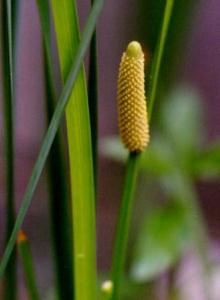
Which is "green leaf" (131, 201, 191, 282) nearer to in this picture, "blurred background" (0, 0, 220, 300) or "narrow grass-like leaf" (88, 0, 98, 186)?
"blurred background" (0, 0, 220, 300)

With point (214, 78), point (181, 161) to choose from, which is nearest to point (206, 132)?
point (214, 78)

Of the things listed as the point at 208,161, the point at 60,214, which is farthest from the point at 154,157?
the point at 60,214

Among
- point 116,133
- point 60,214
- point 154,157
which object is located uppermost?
point 60,214

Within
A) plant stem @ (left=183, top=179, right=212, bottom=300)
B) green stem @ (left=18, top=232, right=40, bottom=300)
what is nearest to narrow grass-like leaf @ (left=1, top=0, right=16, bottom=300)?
green stem @ (left=18, top=232, right=40, bottom=300)

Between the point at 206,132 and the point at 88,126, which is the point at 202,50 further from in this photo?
the point at 88,126

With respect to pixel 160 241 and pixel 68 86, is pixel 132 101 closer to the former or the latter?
pixel 68 86

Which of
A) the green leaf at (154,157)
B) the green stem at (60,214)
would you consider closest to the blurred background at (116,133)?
the green leaf at (154,157)
